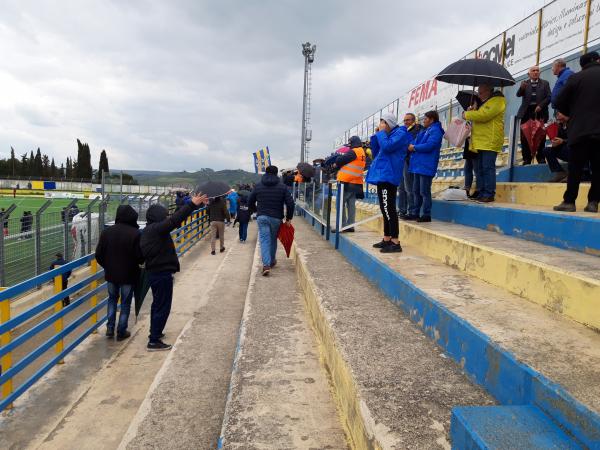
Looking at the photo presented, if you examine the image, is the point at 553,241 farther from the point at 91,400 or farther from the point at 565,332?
the point at 91,400

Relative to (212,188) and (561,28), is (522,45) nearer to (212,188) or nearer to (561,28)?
(561,28)

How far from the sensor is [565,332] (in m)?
2.21

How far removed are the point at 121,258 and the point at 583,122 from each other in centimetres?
512

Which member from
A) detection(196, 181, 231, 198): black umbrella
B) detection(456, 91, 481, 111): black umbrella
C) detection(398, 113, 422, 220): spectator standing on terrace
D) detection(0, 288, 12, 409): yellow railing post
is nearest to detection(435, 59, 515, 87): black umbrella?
detection(456, 91, 481, 111): black umbrella

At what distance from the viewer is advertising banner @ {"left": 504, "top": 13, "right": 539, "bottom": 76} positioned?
12913mm

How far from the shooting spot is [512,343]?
2.10 meters

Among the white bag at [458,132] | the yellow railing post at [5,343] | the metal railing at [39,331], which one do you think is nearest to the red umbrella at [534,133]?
the white bag at [458,132]

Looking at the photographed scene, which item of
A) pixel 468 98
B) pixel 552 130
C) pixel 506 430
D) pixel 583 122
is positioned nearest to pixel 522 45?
pixel 552 130

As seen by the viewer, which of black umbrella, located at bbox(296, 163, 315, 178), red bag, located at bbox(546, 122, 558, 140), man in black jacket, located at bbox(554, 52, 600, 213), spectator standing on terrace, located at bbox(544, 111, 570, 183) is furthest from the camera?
black umbrella, located at bbox(296, 163, 315, 178)

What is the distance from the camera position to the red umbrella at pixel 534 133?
6.00m

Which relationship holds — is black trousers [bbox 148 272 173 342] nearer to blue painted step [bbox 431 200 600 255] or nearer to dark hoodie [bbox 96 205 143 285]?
dark hoodie [bbox 96 205 143 285]

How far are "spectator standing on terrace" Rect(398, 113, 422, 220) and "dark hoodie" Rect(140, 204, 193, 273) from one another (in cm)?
325

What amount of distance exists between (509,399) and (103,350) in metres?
4.61

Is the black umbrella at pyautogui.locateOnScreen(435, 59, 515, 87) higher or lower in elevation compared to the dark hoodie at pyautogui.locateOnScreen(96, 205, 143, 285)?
higher
